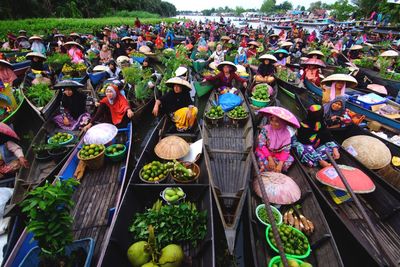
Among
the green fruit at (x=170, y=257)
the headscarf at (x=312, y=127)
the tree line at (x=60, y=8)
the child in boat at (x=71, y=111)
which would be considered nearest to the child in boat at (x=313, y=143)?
the headscarf at (x=312, y=127)

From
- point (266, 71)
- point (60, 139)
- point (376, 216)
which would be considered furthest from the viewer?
point (266, 71)

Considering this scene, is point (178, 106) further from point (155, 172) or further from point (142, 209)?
point (142, 209)

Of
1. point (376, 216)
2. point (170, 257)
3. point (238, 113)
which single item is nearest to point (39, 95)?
point (238, 113)

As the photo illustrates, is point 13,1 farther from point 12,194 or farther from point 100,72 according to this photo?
point 12,194

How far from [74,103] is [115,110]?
1209 millimetres

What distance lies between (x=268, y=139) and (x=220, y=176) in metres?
1.17

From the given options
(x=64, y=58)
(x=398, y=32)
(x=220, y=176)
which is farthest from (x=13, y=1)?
(x=398, y=32)

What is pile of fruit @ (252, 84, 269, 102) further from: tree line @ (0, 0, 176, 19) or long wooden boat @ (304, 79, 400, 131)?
tree line @ (0, 0, 176, 19)

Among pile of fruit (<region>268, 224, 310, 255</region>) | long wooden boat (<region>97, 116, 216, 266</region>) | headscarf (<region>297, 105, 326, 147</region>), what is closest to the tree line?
long wooden boat (<region>97, 116, 216, 266</region>)

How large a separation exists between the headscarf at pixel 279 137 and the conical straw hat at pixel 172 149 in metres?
1.61

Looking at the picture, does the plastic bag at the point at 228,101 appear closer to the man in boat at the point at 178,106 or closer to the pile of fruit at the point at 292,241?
the man in boat at the point at 178,106

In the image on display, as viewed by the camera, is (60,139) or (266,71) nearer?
(60,139)

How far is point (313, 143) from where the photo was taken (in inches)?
171

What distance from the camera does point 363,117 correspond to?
18.6 ft
